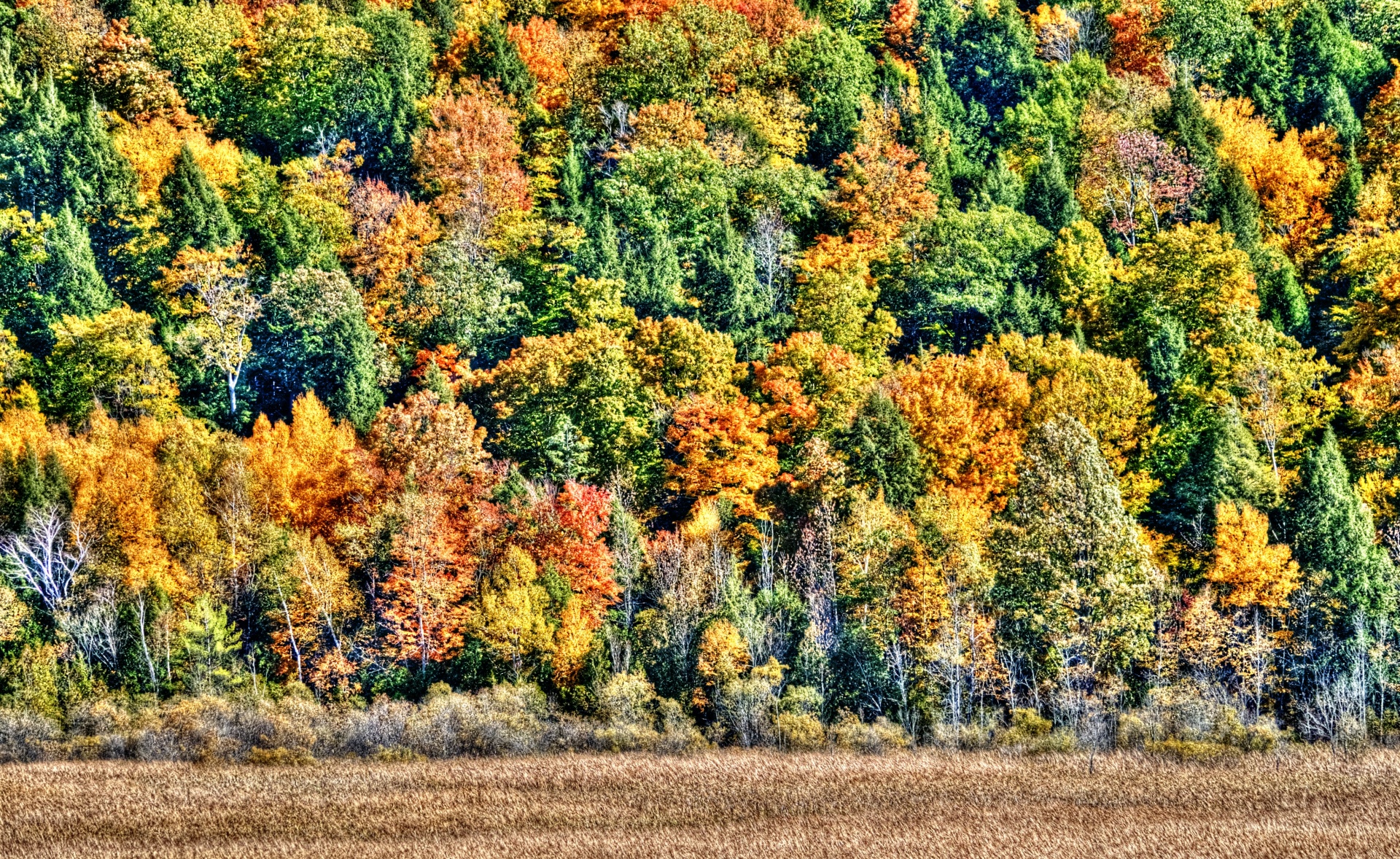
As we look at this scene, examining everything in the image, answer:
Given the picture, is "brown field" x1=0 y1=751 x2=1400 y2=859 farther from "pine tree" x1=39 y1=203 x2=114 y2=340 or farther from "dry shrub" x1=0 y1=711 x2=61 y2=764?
"pine tree" x1=39 y1=203 x2=114 y2=340

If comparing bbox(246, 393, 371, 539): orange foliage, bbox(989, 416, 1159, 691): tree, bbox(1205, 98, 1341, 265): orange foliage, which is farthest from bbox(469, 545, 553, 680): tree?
bbox(1205, 98, 1341, 265): orange foliage

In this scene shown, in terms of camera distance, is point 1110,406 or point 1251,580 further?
point 1110,406

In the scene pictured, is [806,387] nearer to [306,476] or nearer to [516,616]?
[516,616]

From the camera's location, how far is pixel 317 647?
7469 cm

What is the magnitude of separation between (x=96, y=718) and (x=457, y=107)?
56349 mm

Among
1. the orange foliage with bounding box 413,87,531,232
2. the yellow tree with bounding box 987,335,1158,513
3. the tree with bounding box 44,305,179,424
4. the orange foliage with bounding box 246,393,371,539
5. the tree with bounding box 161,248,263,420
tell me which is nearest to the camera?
the orange foliage with bounding box 246,393,371,539

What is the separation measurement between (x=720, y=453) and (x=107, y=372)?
30321 mm

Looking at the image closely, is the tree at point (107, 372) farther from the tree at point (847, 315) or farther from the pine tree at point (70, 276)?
the tree at point (847, 315)

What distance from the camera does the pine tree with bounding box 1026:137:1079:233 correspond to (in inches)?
4141

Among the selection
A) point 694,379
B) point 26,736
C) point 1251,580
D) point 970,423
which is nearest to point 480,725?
point 26,736

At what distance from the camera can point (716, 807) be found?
57.8 m

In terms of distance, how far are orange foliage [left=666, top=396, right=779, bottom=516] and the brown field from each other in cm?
2044

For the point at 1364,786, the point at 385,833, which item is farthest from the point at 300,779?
the point at 1364,786

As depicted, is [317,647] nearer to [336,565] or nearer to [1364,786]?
[336,565]
